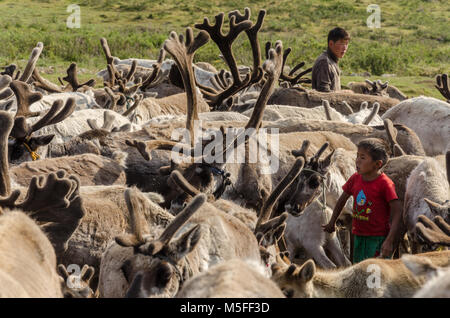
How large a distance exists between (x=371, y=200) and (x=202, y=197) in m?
2.10

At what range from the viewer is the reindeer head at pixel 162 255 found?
3.04 metres

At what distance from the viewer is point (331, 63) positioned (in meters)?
10.1

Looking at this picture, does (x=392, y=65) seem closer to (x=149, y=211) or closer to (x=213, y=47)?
(x=213, y=47)

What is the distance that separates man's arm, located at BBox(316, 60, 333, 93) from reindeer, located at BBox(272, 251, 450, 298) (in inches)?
276

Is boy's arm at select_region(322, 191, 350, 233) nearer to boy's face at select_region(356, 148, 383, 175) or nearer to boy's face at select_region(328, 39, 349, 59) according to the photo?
boy's face at select_region(356, 148, 383, 175)

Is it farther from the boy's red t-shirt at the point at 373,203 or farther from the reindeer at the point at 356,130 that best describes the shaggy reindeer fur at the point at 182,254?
the reindeer at the point at 356,130

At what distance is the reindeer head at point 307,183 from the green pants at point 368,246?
1.64 ft

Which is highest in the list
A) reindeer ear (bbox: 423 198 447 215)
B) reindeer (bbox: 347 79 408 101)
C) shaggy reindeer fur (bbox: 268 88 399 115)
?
reindeer ear (bbox: 423 198 447 215)

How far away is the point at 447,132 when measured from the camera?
8.54 meters

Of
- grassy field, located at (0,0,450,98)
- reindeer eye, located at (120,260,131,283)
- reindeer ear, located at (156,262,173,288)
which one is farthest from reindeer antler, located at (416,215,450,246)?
grassy field, located at (0,0,450,98)

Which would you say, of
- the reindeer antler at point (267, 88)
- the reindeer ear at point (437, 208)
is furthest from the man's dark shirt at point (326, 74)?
the reindeer ear at point (437, 208)

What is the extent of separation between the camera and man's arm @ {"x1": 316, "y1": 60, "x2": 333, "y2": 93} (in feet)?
33.9

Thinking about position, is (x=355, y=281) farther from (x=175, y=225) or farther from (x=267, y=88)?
(x=267, y=88)
